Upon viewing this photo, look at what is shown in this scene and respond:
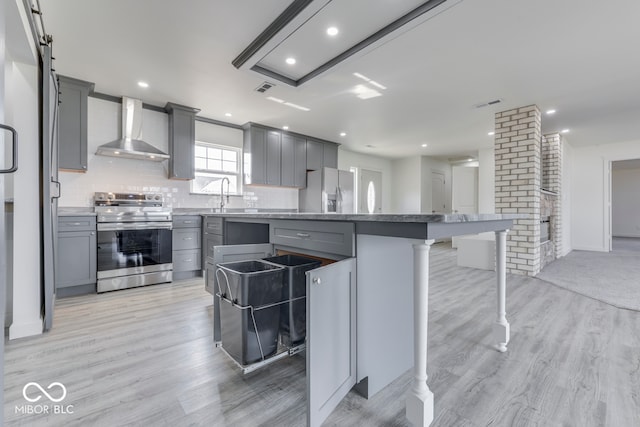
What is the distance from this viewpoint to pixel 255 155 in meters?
4.91

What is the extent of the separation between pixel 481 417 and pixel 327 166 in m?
5.29

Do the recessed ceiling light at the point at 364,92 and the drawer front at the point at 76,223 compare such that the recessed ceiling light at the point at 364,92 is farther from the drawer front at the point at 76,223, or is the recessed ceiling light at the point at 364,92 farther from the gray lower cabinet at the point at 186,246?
the drawer front at the point at 76,223

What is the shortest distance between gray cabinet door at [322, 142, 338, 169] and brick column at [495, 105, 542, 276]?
10.4 feet

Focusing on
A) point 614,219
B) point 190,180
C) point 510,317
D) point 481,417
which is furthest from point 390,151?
point 614,219

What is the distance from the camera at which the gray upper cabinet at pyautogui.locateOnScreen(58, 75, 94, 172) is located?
3.21m

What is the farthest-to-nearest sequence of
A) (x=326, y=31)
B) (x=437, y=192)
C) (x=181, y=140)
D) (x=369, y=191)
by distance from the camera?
1. (x=437, y=192)
2. (x=369, y=191)
3. (x=181, y=140)
4. (x=326, y=31)

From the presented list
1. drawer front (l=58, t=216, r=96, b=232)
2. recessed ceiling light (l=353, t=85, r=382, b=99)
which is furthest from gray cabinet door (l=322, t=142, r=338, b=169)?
drawer front (l=58, t=216, r=96, b=232)

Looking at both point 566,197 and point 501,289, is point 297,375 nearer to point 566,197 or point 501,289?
point 501,289

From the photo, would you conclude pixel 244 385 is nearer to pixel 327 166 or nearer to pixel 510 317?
pixel 510 317

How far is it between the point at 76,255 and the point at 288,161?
346 centimetres

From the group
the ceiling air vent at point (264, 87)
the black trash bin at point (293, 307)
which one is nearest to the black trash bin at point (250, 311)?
the black trash bin at point (293, 307)

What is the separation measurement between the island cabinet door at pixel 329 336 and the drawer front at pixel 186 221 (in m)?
3.16

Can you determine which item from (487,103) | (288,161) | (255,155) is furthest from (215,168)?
(487,103)

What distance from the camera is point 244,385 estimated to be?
1473 mm
